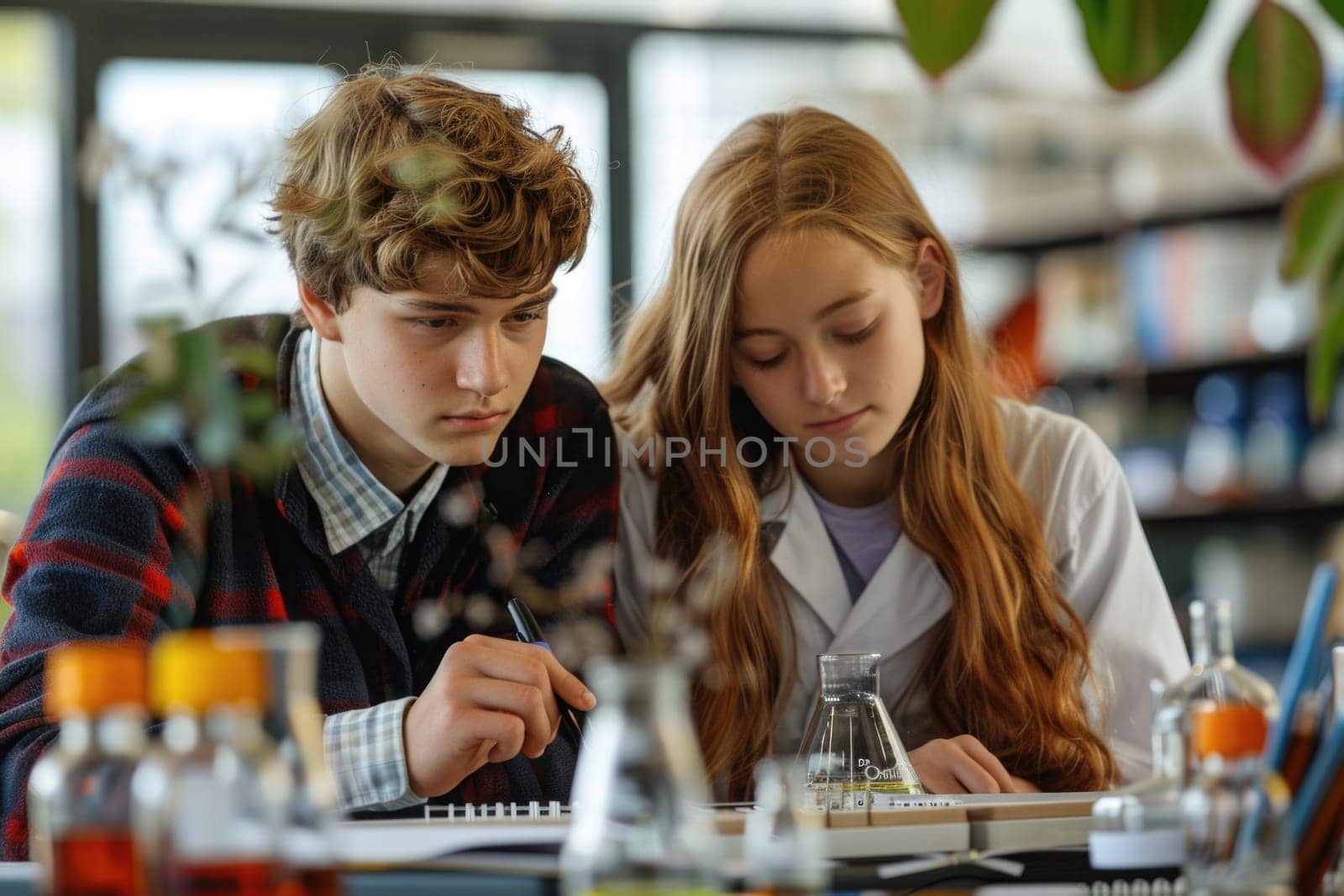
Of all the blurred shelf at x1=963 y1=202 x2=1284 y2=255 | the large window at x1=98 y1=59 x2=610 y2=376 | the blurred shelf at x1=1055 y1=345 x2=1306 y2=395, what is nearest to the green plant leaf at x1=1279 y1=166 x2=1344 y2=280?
the large window at x1=98 y1=59 x2=610 y2=376

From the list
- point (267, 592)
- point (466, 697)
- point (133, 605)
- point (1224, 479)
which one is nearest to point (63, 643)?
point (133, 605)

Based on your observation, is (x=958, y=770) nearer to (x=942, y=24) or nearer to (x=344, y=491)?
(x=344, y=491)

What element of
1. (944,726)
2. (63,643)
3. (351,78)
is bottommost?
(944,726)

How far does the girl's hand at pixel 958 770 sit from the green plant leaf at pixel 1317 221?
74cm

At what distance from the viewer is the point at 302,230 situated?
1.47 m

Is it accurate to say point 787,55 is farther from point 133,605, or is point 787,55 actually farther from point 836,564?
point 133,605

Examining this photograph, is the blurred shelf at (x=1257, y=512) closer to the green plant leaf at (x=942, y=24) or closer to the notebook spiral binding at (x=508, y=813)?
the notebook spiral binding at (x=508, y=813)

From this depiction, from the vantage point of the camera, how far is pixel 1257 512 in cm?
436

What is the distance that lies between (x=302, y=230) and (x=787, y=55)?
3.49 m

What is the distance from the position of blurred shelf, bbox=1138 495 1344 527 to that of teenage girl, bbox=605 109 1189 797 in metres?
2.71

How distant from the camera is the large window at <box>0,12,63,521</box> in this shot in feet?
13.4

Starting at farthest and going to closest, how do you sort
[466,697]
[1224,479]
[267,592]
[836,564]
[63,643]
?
1. [1224,479]
2. [836,564]
3. [267,592]
4. [63,643]
5. [466,697]

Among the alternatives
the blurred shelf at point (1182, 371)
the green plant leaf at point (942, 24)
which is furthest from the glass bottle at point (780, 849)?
the blurred shelf at point (1182, 371)

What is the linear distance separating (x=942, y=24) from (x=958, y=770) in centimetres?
88
